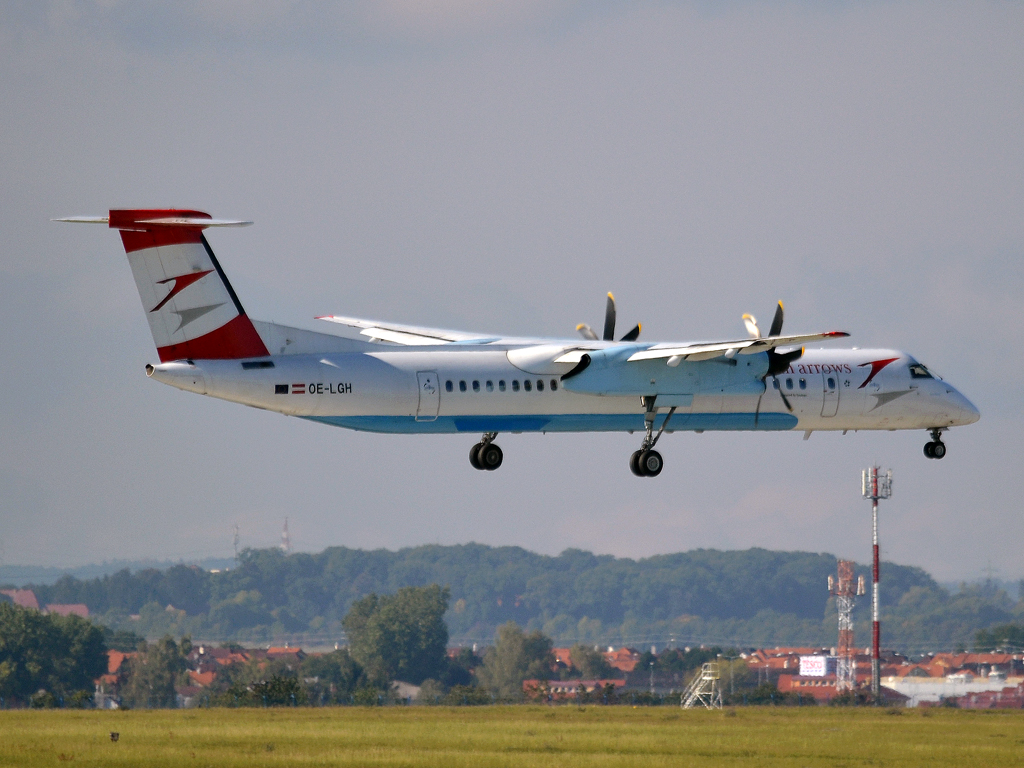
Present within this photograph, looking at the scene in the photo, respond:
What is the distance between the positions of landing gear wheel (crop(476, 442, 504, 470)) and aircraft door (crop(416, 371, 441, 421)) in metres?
4.65

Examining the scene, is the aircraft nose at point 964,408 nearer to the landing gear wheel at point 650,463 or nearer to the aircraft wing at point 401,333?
the landing gear wheel at point 650,463

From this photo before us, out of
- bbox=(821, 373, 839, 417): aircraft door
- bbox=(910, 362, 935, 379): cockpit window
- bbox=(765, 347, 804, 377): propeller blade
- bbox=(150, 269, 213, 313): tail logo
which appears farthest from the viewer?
bbox=(910, 362, 935, 379): cockpit window

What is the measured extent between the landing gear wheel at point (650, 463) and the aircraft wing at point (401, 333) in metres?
6.39

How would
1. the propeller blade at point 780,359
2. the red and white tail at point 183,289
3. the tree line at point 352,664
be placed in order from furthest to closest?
the tree line at point 352,664 < the propeller blade at point 780,359 < the red and white tail at point 183,289

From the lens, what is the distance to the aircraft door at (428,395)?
41.0 meters

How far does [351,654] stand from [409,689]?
18.8ft

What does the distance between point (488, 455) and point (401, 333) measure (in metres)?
6.57

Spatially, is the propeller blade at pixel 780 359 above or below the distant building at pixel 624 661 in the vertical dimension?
above

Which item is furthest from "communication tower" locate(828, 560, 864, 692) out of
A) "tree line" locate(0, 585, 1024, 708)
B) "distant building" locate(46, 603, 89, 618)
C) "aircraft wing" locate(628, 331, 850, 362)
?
"distant building" locate(46, 603, 89, 618)

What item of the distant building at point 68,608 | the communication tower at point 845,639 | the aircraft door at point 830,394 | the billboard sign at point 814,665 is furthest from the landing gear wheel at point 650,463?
the distant building at point 68,608

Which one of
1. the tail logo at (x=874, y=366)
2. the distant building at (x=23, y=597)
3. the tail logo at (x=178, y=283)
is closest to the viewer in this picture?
the tail logo at (x=178, y=283)

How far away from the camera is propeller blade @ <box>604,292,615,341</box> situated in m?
48.2

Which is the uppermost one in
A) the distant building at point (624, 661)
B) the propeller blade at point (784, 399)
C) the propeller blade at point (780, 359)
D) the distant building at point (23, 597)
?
the propeller blade at point (780, 359)

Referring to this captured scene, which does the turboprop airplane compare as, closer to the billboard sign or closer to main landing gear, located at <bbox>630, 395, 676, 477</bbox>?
main landing gear, located at <bbox>630, 395, 676, 477</bbox>
